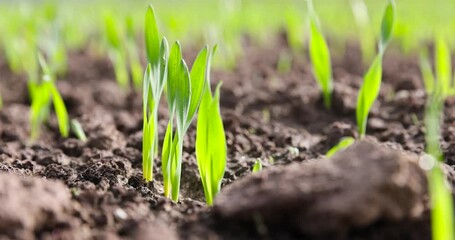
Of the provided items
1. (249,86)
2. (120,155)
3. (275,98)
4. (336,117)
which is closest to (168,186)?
(120,155)

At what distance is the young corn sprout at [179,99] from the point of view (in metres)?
1.36

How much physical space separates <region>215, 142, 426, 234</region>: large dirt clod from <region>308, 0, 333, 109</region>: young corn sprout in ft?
3.01

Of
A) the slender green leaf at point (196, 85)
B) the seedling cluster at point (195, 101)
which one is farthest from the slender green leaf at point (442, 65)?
the slender green leaf at point (196, 85)

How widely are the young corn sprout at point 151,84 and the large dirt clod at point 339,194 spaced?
387 mm

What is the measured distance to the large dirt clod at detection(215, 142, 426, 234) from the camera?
1.00 m

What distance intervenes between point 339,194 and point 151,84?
1.89ft

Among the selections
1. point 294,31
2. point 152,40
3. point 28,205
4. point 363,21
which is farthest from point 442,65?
point 28,205

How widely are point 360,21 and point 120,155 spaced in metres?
1.82

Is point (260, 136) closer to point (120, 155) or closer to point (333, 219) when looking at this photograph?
point (120, 155)

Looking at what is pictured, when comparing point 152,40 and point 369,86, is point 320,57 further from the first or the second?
point 152,40

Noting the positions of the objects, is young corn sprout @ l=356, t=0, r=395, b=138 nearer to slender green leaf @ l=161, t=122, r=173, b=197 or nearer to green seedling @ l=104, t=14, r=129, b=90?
slender green leaf @ l=161, t=122, r=173, b=197

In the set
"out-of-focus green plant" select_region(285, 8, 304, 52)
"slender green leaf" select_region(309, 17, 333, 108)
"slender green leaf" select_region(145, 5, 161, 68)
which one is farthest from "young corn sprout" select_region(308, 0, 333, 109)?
"out-of-focus green plant" select_region(285, 8, 304, 52)

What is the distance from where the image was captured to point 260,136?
6.53 feet

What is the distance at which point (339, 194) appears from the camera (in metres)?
1.02
